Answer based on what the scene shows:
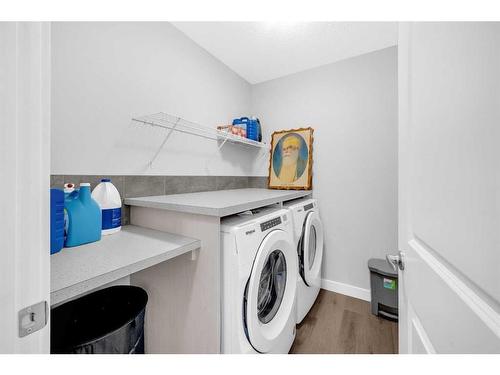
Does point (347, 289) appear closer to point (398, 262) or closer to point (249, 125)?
point (398, 262)

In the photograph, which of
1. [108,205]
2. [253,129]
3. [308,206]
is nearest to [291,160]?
[253,129]

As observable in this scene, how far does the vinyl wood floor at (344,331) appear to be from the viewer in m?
1.57

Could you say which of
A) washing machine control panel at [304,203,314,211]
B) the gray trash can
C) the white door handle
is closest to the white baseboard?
the gray trash can

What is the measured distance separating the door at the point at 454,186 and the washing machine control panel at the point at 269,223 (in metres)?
0.69

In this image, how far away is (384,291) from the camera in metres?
1.92

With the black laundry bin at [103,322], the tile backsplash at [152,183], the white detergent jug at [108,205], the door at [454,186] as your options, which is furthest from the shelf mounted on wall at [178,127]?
the door at [454,186]

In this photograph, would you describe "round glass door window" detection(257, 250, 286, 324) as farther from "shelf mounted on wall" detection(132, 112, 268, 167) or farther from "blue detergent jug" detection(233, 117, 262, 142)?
"blue detergent jug" detection(233, 117, 262, 142)

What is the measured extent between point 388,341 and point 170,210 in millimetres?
1922

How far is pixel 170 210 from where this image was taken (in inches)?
49.2

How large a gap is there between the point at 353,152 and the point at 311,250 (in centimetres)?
114

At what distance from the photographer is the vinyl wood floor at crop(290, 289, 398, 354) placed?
1570 mm

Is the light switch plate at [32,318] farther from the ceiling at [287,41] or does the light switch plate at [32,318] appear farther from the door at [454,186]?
the ceiling at [287,41]

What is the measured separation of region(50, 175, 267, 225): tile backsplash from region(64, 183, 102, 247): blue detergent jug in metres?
0.22
